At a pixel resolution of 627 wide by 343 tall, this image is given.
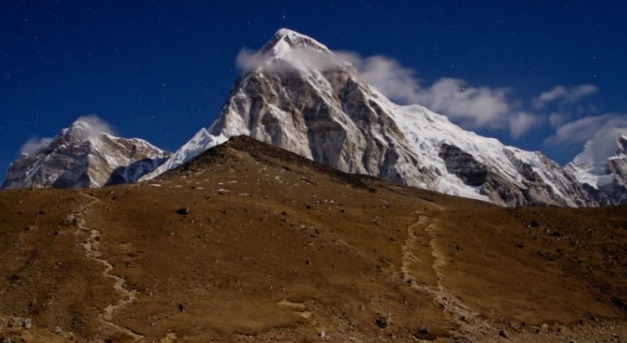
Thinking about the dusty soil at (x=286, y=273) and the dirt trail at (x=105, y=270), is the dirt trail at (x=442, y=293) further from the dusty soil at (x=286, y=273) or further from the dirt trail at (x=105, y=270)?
the dirt trail at (x=105, y=270)

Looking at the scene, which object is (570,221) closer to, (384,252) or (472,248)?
(472,248)

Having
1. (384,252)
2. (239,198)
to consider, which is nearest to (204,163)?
(239,198)

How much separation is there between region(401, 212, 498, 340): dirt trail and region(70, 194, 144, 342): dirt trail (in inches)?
719

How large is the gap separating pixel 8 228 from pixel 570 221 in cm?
5109

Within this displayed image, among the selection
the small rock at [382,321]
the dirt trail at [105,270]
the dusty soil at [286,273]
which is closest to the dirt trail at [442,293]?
the dusty soil at [286,273]

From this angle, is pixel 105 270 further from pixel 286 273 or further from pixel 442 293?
pixel 442 293

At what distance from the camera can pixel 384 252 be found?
46375 mm

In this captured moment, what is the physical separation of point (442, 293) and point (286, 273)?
34.9 feet

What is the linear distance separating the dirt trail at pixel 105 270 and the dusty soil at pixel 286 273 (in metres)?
0.11

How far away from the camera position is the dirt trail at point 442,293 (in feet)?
120

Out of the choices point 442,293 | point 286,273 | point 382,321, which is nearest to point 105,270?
point 286,273

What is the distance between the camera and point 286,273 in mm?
39344

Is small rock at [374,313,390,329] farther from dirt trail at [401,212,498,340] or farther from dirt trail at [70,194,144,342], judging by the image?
dirt trail at [70,194,144,342]

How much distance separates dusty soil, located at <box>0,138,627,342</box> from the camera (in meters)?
32.6
